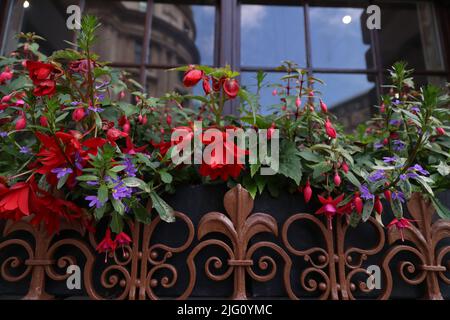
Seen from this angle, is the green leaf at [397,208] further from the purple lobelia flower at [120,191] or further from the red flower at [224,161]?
the purple lobelia flower at [120,191]

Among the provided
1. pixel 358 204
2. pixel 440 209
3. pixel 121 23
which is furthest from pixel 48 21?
pixel 440 209

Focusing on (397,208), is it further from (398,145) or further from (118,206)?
(118,206)

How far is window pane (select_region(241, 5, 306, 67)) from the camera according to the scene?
4.69 feet

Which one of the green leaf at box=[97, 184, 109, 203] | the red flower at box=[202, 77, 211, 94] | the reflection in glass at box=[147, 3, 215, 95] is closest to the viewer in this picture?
the green leaf at box=[97, 184, 109, 203]

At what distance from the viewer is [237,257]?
2.04 feet

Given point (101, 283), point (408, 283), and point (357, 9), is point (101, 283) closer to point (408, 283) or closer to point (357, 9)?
point (408, 283)

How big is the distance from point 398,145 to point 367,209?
0.77 feet

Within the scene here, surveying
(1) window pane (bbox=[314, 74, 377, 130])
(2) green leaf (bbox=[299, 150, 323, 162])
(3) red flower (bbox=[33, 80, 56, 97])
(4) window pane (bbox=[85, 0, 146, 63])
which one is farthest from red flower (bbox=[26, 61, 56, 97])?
(1) window pane (bbox=[314, 74, 377, 130])

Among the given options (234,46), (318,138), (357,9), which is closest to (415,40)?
(357,9)

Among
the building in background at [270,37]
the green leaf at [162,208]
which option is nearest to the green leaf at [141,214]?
the green leaf at [162,208]

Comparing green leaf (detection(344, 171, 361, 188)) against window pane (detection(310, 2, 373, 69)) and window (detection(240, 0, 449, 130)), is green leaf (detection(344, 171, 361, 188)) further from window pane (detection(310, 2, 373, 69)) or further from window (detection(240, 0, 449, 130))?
window pane (detection(310, 2, 373, 69))

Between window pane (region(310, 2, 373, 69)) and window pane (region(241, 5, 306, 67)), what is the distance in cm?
10

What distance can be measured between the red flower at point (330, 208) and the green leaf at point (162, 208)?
0.95 feet

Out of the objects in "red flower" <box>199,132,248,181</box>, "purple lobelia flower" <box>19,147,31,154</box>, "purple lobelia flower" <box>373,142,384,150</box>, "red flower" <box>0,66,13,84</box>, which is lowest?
"red flower" <box>199,132,248,181</box>
